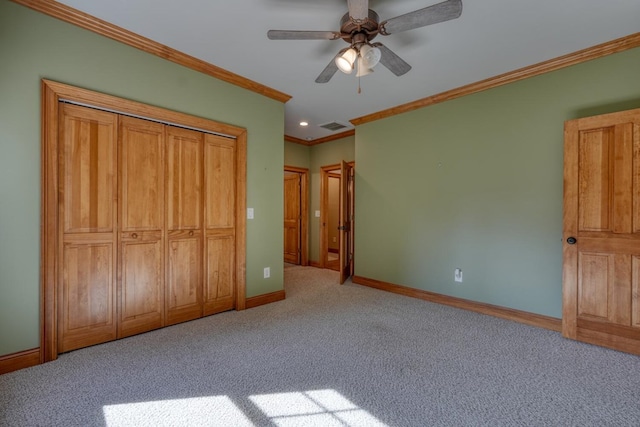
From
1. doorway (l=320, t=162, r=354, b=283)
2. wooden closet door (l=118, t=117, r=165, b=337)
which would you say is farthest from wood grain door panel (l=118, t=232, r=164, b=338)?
doorway (l=320, t=162, r=354, b=283)

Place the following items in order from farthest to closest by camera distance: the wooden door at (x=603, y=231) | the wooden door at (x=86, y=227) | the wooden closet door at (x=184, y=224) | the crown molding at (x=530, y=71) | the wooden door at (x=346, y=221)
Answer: the wooden door at (x=346, y=221) < the wooden closet door at (x=184, y=224) < the crown molding at (x=530, y=71) < the wooden door at (x=603, y=231) < the wooden door at (x=86, y=227)

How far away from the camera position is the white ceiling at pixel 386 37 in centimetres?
217

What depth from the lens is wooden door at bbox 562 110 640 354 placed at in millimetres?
2424

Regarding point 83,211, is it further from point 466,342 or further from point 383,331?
point 466,342

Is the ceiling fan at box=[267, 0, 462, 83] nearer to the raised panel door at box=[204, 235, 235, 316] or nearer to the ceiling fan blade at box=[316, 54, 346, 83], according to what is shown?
the ceiling fan blade at box=[316, 54, 346, 83]

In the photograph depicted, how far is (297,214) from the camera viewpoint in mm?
6352

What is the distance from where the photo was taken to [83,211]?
2375 mm

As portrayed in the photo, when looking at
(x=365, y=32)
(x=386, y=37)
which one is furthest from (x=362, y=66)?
(x=386, y=37)

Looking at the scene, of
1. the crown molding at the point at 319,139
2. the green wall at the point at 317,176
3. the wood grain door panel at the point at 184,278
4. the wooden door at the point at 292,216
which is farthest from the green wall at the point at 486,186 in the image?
the wood grain door panel at the point at 184,278

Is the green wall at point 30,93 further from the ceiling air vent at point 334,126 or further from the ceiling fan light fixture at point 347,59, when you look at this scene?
the ceiling air vent at point 334,126

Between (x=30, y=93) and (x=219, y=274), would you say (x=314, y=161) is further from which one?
(x=30, y=93)

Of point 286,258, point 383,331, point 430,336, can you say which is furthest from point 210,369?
point 286,258

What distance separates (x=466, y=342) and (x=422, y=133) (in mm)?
2683

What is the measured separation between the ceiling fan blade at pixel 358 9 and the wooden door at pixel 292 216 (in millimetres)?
4481
